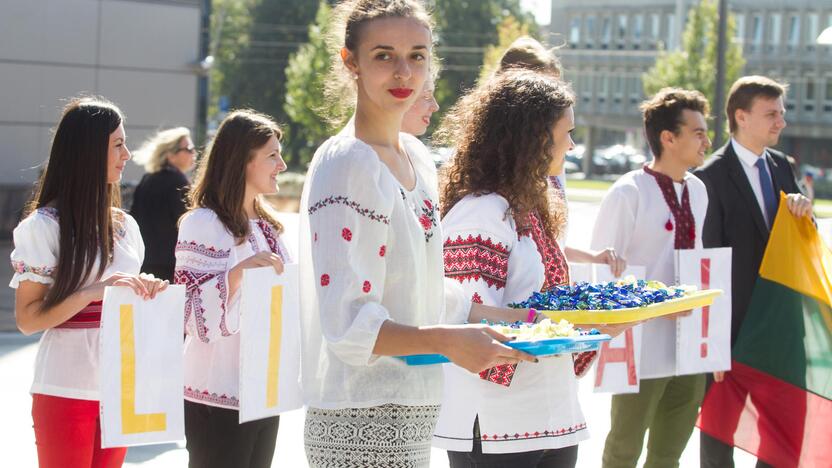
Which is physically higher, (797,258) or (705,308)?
(797,258)

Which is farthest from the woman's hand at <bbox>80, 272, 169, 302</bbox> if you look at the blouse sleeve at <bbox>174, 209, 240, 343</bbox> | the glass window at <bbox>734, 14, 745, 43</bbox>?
the glass window at <bbox>734, 14, 745, 43</bbox>

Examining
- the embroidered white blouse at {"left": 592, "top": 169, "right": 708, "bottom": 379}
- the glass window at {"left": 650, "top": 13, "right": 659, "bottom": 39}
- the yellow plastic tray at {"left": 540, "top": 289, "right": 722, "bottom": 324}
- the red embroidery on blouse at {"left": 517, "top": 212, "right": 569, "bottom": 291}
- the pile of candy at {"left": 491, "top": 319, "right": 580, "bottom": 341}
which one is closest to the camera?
the pile of candy at {"left": 491, "top": 319, "right": 580, "bottom": 341}

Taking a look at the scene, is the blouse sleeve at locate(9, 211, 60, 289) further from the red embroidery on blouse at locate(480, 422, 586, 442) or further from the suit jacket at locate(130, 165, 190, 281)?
the suit jacket at locate(130, 165, 190, 281)

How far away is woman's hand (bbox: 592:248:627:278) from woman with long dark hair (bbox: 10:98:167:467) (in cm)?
217

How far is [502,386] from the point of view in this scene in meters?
3.61

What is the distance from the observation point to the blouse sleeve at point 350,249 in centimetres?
250

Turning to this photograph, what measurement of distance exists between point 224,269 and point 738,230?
3029 mm

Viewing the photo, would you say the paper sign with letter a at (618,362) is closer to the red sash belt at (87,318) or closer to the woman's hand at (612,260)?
the woman's hand at (612,260)

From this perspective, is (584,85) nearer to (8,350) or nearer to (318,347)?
(8,350)

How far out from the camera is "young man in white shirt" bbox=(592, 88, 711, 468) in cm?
548

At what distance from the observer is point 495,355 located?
2430 mm

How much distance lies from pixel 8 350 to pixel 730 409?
6.90 metres

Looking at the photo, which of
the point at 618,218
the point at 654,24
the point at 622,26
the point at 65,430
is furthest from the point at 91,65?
the point at 622,26

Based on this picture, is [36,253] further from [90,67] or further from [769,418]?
[90,67]
